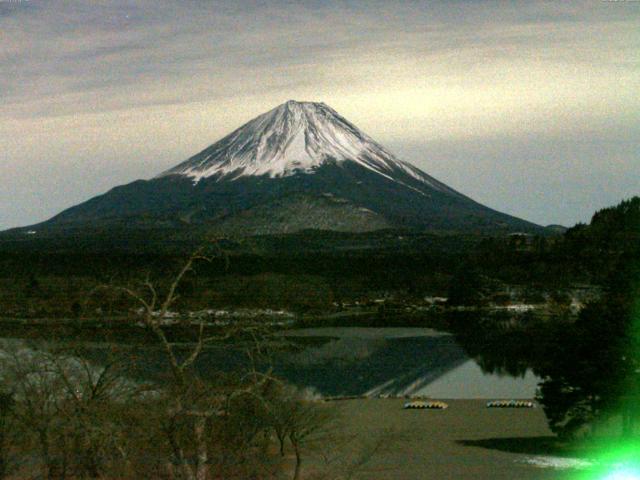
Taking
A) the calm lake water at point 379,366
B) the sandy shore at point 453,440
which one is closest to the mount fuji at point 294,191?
the calm lake water at point 379,366

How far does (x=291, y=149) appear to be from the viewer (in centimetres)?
18238

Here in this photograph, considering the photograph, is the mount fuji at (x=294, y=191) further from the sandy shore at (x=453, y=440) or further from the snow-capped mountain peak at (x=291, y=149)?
the sandy shore at (x=453, y=440)

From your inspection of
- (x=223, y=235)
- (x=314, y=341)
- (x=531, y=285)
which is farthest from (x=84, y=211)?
(x=223, y=235)

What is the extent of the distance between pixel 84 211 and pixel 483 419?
16444 centimetres

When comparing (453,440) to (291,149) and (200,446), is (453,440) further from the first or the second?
(291,149)

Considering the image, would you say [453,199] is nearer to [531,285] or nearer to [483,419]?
[531,285]

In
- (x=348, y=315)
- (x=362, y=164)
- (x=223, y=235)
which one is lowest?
(x=348, y=315)

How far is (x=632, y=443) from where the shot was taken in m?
19.4

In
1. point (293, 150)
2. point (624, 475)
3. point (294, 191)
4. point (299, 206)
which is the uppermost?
point (293, 150)

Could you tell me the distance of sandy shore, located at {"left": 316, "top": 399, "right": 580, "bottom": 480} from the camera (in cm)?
1880

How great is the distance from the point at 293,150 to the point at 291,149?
15.2 inches

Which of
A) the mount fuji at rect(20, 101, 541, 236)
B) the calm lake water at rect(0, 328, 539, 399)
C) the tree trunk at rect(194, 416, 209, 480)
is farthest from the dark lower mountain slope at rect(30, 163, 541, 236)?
the tree trunk at rect(194, 416, 209, 480)

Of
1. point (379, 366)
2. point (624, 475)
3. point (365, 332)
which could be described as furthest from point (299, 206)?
point (624, 475)

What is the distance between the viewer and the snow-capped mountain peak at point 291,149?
17788cm
